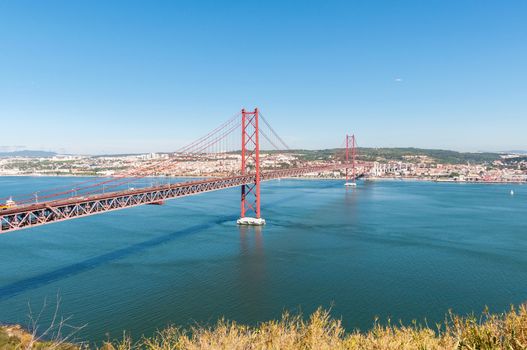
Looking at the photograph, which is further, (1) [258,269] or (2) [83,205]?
(1) [258,269]

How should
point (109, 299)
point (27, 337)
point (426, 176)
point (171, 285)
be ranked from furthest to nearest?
1. point (426, 176)
2. point (171, 285)
3. point (109, 299)
4. point (27, 337)

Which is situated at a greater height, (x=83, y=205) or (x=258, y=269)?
(x=83, y=205)

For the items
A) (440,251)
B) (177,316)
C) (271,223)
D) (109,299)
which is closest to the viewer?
(177,316)

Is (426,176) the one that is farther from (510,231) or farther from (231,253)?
(231,253)

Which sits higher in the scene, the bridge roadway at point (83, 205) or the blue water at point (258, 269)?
the bridge roadway at point (83, 205)

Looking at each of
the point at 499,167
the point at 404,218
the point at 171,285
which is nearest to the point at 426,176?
the point at 499,167

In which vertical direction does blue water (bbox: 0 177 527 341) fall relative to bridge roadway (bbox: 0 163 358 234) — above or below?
below

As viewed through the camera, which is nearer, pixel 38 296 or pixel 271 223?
pixel 38 296
